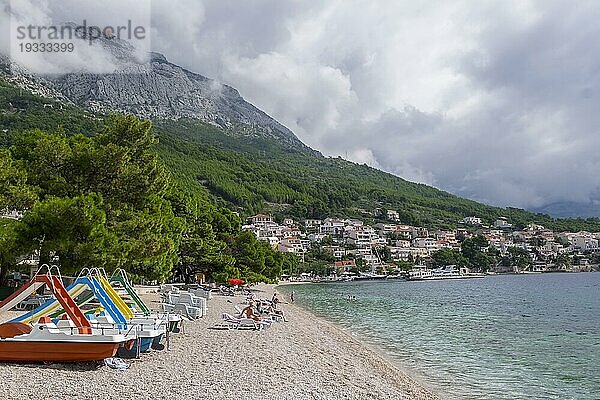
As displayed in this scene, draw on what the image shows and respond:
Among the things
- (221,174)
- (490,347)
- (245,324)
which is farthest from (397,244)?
(245,324)

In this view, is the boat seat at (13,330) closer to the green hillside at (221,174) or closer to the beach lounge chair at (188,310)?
the beach lounge chair at (188,310)

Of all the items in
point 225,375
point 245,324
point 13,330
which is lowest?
point 225,375

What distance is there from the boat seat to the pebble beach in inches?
25.9

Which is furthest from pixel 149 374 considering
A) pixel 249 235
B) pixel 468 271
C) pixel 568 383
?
pixel 468 271

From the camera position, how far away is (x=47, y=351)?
472 inches

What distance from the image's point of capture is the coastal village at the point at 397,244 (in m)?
146

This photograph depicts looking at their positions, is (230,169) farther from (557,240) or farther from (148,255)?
(148,255)

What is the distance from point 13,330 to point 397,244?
15996 cm

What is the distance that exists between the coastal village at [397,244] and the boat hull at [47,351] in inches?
4587

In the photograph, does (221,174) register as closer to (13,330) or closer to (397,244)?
(397,244)

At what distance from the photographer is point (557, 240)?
190 m

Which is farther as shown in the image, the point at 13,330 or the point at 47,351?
the point at 13,330

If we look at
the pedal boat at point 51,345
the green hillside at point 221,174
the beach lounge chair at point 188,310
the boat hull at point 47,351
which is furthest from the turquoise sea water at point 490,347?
the green hillside at point 221,174

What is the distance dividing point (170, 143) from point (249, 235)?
367ft
